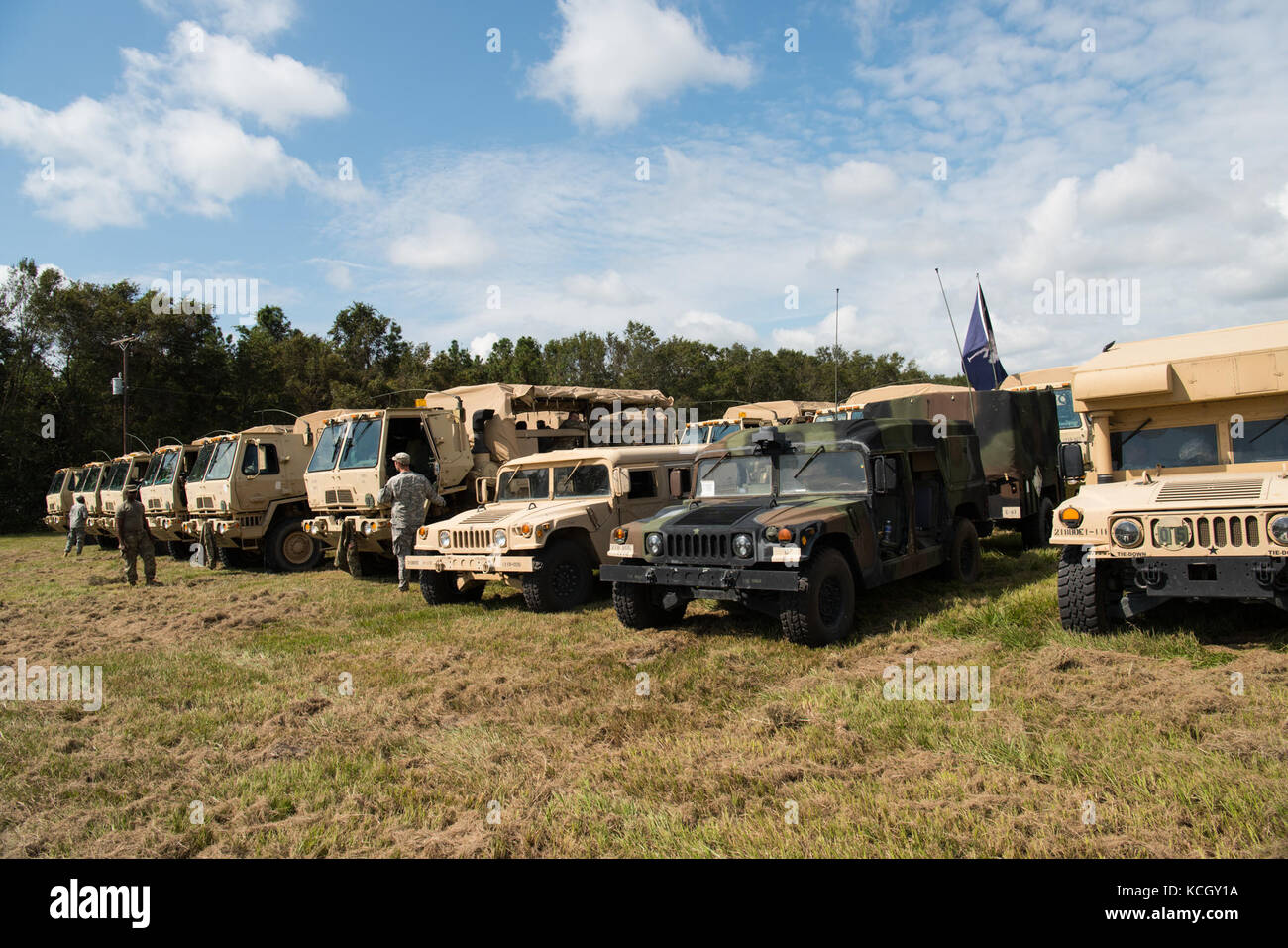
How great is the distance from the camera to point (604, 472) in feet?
30.6

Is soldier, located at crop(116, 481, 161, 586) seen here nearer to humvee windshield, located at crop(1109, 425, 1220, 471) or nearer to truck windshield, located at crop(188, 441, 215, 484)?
truck windshield, located at crop(188, 441, 215, 484)

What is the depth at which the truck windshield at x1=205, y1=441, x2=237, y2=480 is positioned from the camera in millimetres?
14184

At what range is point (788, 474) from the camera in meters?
7.45

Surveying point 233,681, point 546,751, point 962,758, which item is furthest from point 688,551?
point 233,681

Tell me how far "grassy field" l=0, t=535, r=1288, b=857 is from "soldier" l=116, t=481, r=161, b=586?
17.2 ft

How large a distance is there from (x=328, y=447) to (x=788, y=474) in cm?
787

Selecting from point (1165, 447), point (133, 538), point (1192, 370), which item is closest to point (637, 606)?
point (1165, 447)

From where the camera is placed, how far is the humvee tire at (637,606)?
7.23 metres

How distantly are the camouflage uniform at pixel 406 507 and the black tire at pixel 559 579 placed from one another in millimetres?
2055

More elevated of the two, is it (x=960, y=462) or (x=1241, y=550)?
(x=960, y=462)

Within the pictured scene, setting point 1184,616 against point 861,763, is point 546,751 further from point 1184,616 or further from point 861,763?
point 1184,616

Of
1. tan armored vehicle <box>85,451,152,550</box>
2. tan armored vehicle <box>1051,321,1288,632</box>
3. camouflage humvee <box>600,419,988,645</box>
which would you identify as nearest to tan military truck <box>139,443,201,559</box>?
tan armored vehicle <box>85,451,152,550</box>
